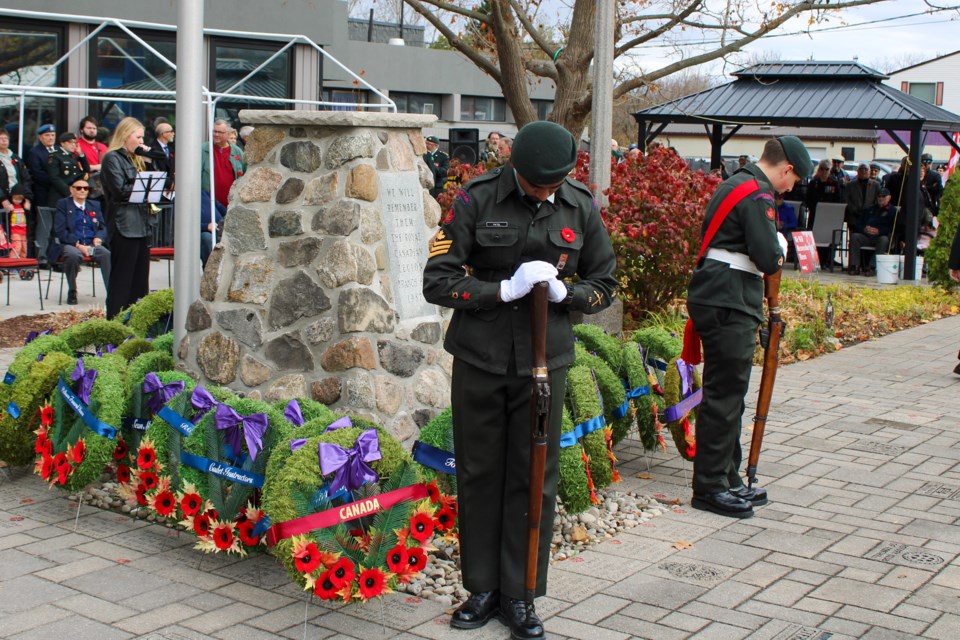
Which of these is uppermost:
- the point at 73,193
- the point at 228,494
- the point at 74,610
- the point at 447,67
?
the point at 447,67

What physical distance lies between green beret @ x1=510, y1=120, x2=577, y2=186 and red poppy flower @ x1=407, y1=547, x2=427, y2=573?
1562 millimetres

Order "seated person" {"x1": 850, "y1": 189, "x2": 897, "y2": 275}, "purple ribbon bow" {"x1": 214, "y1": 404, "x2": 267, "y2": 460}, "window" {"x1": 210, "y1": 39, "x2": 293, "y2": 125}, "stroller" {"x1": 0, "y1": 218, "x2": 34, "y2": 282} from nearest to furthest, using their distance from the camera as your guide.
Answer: "purple ribbon bow" {"x1": 214, "y1": 404, "x2": 267, "y2": 460}
"stroller" {"x1": 0, "y1": 218, "x2": 34, "y2": 282}
"seated person" {"x1": 850, "y1": 189, "x2": 897, "y2": 275}
"window" {"x1": 210, "y1": 39, "x2": 293, "y2": 125}

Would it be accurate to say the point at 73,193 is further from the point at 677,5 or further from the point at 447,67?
the point at 447,67

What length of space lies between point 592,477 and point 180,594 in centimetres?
219

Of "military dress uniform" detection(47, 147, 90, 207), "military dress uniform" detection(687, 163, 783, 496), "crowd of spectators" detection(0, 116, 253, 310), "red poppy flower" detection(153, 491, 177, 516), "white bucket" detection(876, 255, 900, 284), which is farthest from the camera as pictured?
"white bucket" detection(876, 255, 900, 284)

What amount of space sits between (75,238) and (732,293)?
8649 mm

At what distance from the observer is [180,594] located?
185 inches

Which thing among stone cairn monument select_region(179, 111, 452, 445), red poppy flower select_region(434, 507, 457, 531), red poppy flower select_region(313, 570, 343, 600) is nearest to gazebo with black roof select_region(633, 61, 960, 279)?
stone cairn monument select_region(179, 111, 452, 445)

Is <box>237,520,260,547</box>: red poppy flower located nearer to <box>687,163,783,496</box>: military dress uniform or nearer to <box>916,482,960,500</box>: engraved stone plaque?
<box>687,163,783,496</box>: military dress uniform

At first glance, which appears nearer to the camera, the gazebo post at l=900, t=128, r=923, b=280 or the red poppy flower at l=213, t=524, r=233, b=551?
the red poppy flower at l=213, t=524, r=233, b=551

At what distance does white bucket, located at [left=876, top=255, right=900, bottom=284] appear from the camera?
1708 cm

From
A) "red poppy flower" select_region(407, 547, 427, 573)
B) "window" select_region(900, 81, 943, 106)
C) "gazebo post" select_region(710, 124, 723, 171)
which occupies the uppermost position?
"window" select_region(900, 81, 943, 106)

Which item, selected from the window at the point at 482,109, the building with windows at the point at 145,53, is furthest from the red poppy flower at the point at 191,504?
the window at the point at 482,109

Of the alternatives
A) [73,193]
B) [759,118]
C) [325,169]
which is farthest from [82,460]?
[759,118]
